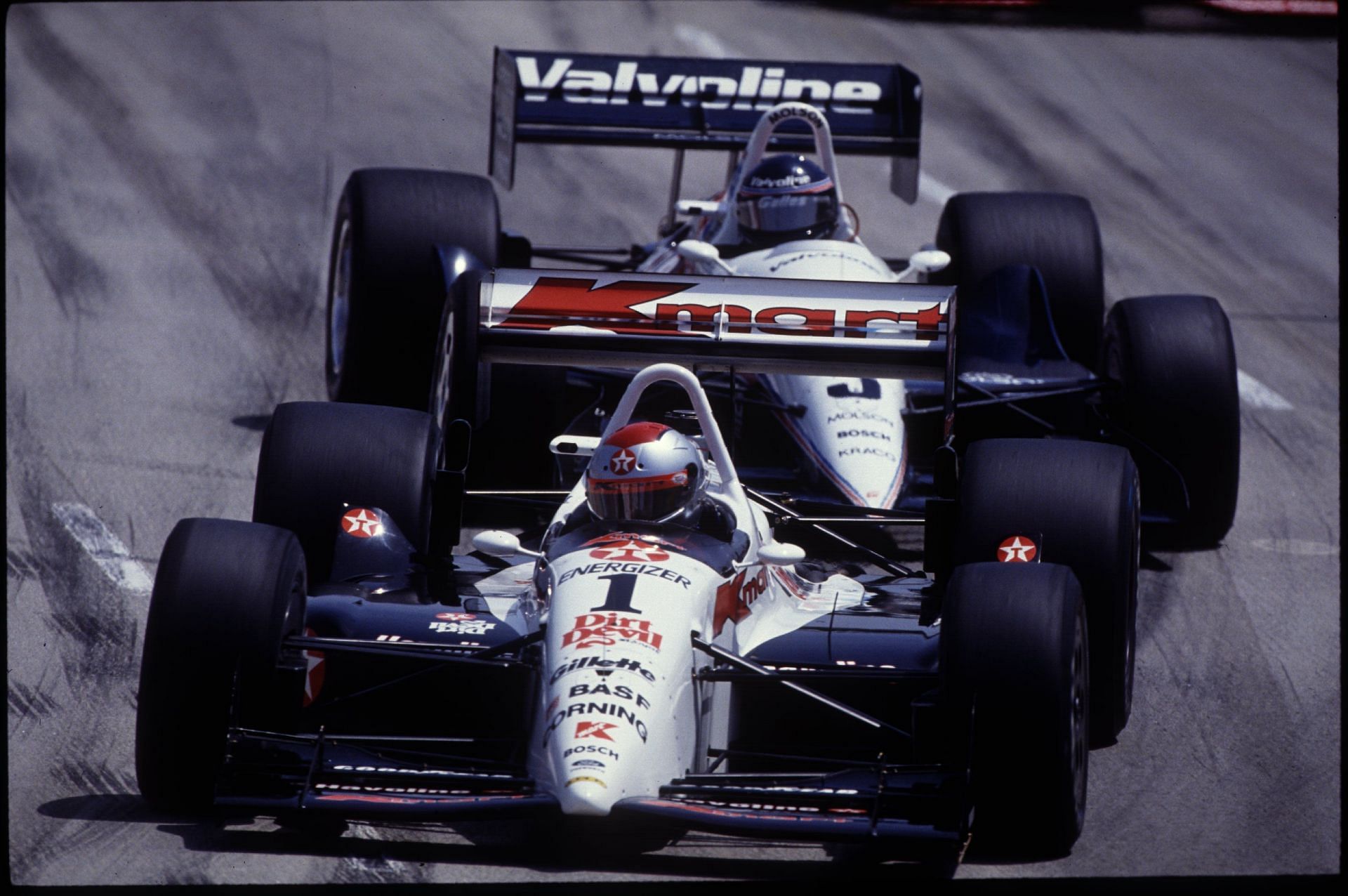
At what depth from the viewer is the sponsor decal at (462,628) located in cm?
772

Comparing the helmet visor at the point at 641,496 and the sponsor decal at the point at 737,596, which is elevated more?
the helmet visor at the point at 641,496

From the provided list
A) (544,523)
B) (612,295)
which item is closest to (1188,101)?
(544,523)

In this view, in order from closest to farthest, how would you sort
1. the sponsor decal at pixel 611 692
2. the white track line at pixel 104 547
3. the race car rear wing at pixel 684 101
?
the sponsor decal at pixel 611 692, the white track line at pixel 104 547, the race car rear wing at pixel 684 101

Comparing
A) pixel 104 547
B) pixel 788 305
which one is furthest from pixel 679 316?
pixel 104 547

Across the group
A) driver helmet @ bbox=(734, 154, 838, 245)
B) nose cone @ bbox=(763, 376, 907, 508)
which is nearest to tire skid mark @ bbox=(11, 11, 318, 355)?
driver helmet @ bbox=(734, 154, 838, 245)

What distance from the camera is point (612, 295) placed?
8.81 m

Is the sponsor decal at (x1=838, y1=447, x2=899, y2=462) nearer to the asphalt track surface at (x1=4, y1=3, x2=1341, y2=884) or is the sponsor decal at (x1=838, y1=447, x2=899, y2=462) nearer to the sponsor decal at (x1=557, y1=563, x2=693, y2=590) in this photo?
the asphalt track surface at (x1=4, y1=3, x2=1341, y2=884)

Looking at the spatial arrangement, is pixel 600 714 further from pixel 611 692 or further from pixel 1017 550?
pixel 1017 550

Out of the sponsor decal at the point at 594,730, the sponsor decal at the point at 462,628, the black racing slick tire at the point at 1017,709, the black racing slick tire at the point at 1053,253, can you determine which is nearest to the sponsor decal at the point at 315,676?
the sponsor decal at the point at 462,628

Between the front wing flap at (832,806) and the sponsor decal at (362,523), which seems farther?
the sponsor decal at (362,523)

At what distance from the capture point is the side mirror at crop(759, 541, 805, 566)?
7832mm

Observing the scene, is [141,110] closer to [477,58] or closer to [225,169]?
[225,169]

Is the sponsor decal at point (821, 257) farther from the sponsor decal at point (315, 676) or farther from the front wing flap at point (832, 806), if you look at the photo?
the front wing flap at point (832, 806)

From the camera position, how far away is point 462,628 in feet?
25.5
